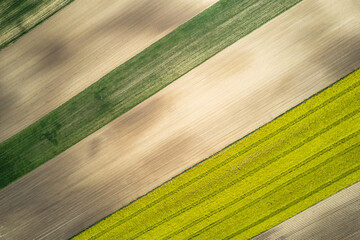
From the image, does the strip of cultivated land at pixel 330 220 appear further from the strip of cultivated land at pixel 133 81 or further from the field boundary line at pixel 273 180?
the strip of cultivated land at pixel 133 81

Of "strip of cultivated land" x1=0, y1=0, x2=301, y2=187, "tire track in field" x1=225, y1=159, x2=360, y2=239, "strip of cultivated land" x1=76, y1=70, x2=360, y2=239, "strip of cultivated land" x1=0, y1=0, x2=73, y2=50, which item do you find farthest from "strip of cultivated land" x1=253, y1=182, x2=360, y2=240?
"strip of cultivated land" x1=0, y1=0, x2=73, y2=50

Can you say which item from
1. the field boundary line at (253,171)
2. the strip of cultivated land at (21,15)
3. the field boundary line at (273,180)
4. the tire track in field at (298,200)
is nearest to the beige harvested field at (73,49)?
the strip of cultivated land at (21,15)

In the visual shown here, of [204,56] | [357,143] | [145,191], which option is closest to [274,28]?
[204,56]

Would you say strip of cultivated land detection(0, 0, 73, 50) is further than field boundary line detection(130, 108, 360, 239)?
Yes

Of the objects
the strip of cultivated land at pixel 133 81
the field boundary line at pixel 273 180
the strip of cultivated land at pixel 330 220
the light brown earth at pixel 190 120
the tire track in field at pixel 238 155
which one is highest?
the strip of cultivated land at pixel 133 81

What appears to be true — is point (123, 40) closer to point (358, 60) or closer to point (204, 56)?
point (204, 56)

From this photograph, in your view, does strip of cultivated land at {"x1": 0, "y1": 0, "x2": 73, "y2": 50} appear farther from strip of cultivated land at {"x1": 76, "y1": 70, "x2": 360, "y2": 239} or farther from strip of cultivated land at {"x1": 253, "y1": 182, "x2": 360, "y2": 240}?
strip of cultivated land at {"x1": 253, "y1": 182, "x2": 360, "y2": 240}

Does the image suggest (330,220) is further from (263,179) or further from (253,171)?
(253,171)
